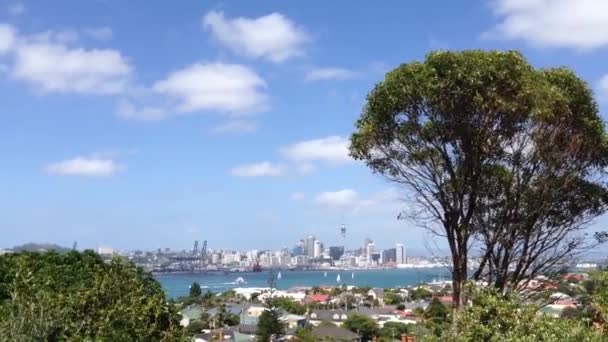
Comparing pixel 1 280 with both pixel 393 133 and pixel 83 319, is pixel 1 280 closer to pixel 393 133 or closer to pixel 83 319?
pixel 83 319

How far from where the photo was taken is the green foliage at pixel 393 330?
55694 mm

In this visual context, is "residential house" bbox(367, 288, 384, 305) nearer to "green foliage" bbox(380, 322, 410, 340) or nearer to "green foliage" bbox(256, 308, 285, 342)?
"green foliage" bbox(380, 322, 410, 340)

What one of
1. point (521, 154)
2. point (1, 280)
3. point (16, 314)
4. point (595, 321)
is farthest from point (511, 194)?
point (1, 280)

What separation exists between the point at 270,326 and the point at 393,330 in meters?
10.3

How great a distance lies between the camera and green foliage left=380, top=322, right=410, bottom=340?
55.7 m

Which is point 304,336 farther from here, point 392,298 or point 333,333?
point 392,298

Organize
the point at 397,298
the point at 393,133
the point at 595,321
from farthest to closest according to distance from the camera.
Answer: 1. the point at 397,298
2. the point at 393,133
3. the point at 595,321

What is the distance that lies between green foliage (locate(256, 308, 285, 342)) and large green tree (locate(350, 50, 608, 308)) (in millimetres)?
44257

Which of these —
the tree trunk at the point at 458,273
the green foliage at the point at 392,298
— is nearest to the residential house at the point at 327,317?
the green foliage at the point at 392,298

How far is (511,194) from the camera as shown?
402 inches

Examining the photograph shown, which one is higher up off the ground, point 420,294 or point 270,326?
point 420,294

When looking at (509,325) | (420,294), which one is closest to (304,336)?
(509,325)

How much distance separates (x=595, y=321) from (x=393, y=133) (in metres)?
3.70

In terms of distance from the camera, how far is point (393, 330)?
187 ft
